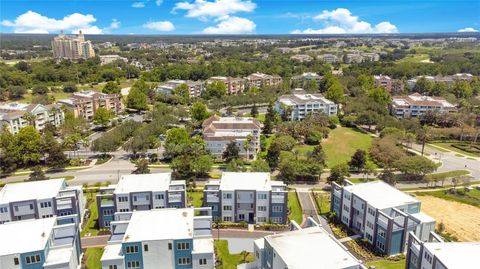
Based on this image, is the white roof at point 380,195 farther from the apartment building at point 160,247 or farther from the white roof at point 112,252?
the white roof at point 112,252

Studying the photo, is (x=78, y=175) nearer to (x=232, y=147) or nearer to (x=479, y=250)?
(x=232, y=147)

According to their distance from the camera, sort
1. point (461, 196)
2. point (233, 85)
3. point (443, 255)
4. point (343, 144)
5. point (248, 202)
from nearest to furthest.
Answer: point (443, 255) < point (248, 202) < point (461, 196) < point (343, 144) < point (233, 85)

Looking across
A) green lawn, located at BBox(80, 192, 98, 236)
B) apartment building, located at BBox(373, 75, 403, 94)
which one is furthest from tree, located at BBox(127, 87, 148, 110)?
apartment building, located at BBox(373, 75, 403, 94)

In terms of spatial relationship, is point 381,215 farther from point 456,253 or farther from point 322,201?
point 322,201

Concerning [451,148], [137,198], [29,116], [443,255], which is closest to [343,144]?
[451,148]

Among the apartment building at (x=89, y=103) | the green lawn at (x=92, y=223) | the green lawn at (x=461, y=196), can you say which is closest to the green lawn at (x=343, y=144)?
the green lawn at (x=461, y=196)

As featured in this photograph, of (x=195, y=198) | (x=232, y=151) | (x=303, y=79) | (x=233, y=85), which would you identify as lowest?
(x=195, y=198)

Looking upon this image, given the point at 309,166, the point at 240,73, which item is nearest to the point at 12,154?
the point at 309,166
